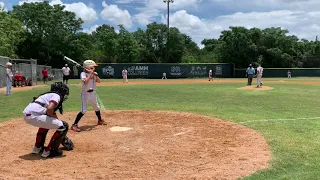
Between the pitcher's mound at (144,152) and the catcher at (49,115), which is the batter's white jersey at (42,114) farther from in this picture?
the pitcher's mound at (144,152)

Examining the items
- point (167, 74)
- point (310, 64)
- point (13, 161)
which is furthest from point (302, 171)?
point (310, 64)

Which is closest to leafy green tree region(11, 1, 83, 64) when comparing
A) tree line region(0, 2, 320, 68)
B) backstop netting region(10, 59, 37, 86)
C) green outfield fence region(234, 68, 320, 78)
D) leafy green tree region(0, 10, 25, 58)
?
tree line region(0, 2, 320, 68)

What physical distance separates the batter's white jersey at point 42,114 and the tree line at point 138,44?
55.2 m

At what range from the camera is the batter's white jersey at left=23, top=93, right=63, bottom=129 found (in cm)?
655

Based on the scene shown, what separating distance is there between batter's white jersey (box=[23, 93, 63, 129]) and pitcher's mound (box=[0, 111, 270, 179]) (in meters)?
0.68

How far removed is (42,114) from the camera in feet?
21.6

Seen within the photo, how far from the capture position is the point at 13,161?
6.52 metres

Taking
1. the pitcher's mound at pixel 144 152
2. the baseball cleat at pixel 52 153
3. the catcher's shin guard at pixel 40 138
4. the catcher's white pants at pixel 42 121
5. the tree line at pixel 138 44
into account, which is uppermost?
the tree line at pixel 138 44

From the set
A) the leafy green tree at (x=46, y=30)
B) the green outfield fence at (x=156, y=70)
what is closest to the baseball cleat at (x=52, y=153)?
the green outfield fence at (x=156, y=70)

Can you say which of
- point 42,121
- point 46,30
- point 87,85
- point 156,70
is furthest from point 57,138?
point 46,30

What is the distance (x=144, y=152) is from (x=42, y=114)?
213 centimetres

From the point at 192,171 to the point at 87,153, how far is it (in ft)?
7.77

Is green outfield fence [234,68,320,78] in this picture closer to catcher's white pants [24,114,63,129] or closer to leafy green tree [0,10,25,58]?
leafy green tree [0,10,25,58]

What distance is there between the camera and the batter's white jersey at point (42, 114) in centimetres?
655
